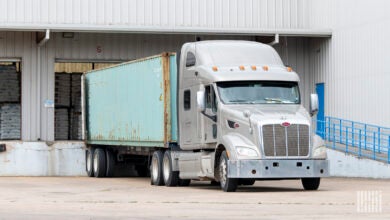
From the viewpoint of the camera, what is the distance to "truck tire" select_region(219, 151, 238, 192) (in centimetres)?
2356

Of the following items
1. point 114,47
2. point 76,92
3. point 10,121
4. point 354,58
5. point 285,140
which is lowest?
point 285,140

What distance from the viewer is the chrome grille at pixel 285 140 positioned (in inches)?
922

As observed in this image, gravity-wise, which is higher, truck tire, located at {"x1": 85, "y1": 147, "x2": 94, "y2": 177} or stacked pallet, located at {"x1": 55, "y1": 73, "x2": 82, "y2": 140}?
stacked pallet, located at {"x1": 55, "y1": 73, "x2": 82, "y2": 140}

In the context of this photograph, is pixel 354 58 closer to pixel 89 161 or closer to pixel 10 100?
pixel 89 161

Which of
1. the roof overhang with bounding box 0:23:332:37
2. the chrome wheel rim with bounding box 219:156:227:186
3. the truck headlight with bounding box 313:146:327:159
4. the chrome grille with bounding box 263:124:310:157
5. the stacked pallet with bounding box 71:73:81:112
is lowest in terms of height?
the chrome wheel rim with bounding box 219:156:227:186

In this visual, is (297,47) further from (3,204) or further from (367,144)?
(3,204)

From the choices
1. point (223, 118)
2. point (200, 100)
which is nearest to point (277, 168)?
point (223, 118)

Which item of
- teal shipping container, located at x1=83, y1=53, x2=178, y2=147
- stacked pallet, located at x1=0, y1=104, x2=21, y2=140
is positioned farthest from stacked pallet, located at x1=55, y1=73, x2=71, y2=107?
teal shipping container, located at x1=83, y1=53, x2=178, y2=147

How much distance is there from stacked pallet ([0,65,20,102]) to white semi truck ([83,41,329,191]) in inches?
376

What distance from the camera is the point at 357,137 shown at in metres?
35.6

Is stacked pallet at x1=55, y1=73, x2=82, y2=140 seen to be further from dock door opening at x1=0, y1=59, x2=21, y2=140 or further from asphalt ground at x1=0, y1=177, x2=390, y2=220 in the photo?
asphalt ground at x1=0, y1=177, x2=390, y2=220

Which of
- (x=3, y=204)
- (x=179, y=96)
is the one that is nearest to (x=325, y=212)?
(x=3, y=204)

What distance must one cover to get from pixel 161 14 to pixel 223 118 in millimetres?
15627

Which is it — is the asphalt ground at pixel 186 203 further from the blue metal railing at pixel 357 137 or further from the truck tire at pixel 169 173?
the blue metal railing at pixel 357 137
